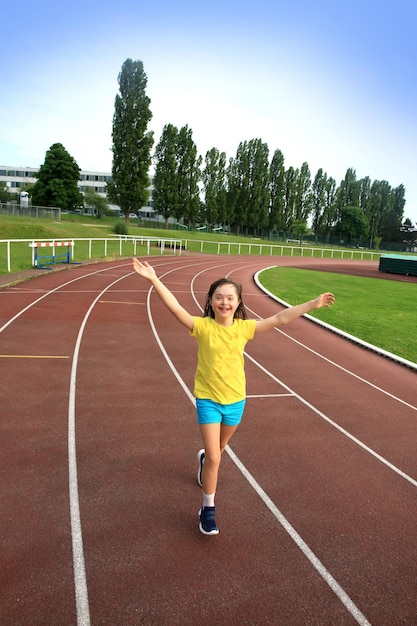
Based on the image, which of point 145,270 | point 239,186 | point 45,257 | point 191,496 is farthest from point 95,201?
point 191,496

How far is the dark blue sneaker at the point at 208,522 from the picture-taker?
3580 mm

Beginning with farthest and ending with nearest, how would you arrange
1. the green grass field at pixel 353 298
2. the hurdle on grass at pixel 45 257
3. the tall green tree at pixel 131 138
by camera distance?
the tall green tree at pixel 131 138 < the hurdle on grass at pixel 45 257 < the green grass field at pixel 353 298

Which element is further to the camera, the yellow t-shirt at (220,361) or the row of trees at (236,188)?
the row of trees at (236,188)

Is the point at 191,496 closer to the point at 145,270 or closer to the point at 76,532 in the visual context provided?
the point at 76,532

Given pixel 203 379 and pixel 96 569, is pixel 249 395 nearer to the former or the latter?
pixel 203 379

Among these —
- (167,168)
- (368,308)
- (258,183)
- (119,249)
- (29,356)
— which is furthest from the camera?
(258,183)

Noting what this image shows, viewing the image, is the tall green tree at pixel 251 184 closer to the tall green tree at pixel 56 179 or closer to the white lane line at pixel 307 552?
the tall green tree at pixel 56 179

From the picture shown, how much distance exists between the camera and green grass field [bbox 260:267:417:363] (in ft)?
35.9

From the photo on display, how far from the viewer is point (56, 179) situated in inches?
2382

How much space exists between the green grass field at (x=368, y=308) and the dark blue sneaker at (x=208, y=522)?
713cm

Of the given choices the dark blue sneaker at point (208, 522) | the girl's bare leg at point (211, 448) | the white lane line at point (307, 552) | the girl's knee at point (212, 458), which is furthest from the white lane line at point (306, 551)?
the girl's knee at point (212, 458)

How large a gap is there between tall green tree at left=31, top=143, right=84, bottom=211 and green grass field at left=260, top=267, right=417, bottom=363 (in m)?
46.0

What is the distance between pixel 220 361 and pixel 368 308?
13.1 metres

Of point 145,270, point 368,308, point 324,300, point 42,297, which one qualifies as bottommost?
point 42,297
